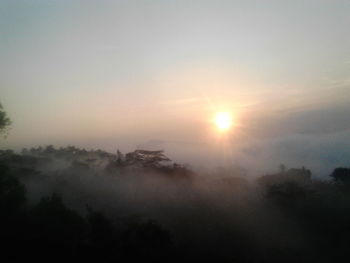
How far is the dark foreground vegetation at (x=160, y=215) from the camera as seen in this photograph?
25.2 metres

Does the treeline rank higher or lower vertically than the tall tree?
lower

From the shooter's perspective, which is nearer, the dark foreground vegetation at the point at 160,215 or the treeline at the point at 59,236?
the treeline at the point at 59,236

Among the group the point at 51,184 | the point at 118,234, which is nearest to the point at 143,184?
the point at 51,184

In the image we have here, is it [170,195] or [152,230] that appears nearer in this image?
[152,230]

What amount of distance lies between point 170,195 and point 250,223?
13.1 meters

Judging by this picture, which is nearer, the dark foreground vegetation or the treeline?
the treeline

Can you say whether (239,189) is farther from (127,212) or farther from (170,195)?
(127,212)

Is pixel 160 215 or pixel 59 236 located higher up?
pixel 160 215

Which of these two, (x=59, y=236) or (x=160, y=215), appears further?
(x=160, y=215)

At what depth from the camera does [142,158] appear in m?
61.8

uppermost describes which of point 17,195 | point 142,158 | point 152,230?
point 142,158

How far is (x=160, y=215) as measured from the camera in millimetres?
39062

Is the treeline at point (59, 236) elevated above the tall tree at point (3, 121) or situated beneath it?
situated beneath

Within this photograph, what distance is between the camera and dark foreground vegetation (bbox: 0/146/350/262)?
25203mm
